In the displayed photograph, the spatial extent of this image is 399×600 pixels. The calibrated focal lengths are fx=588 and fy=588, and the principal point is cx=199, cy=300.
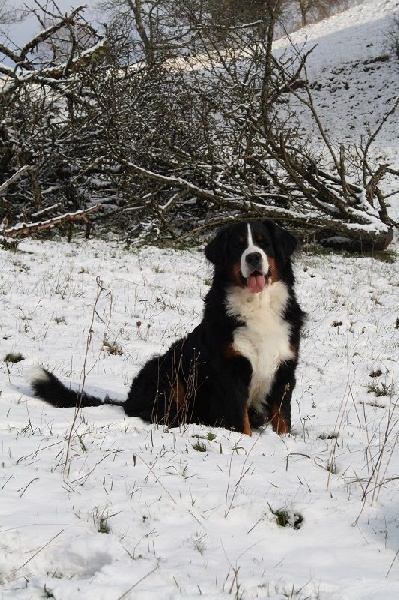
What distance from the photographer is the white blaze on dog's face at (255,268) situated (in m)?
4.36

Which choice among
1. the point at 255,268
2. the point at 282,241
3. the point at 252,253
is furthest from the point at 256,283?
the point at 282,241

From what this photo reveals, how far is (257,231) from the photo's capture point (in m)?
4.59

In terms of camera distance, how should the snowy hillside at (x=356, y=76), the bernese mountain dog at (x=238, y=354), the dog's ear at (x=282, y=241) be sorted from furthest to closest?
the snowy hillside at (x=356, y=76) < the dog's ear at (x=282, y=241) < the bernese mountain dog at (x=238, y=354)

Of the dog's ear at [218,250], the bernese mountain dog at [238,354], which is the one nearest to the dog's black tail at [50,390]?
the bernese mountain dog at [238,354]

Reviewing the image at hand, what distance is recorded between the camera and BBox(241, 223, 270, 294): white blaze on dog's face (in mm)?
4363

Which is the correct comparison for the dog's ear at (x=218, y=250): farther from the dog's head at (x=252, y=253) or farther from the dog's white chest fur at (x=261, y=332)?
the dog's white chest fur at (x=261, y=332)

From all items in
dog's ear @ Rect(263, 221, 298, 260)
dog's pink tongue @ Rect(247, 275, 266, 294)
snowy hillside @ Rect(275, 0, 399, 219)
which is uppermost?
snowy hillside @ Rect(275, 0, 399, 219)

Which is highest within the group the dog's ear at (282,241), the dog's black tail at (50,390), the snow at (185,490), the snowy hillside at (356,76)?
the snowy hillside at (356,76)

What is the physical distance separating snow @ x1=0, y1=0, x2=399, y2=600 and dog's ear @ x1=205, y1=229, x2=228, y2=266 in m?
1.38

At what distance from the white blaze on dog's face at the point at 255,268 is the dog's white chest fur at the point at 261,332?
6 cm

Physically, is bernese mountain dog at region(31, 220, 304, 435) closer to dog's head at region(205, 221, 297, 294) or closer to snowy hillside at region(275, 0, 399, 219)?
dog's head at region(205, 221, 297, 294)

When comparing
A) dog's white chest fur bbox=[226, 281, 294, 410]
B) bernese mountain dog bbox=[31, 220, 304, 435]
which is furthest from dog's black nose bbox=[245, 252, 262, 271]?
dog's white chest fur bbox=[226, 281, 294, 410]

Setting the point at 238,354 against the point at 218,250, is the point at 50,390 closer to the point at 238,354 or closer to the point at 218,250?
the point at 238,354

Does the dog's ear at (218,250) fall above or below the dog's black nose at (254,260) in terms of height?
above
